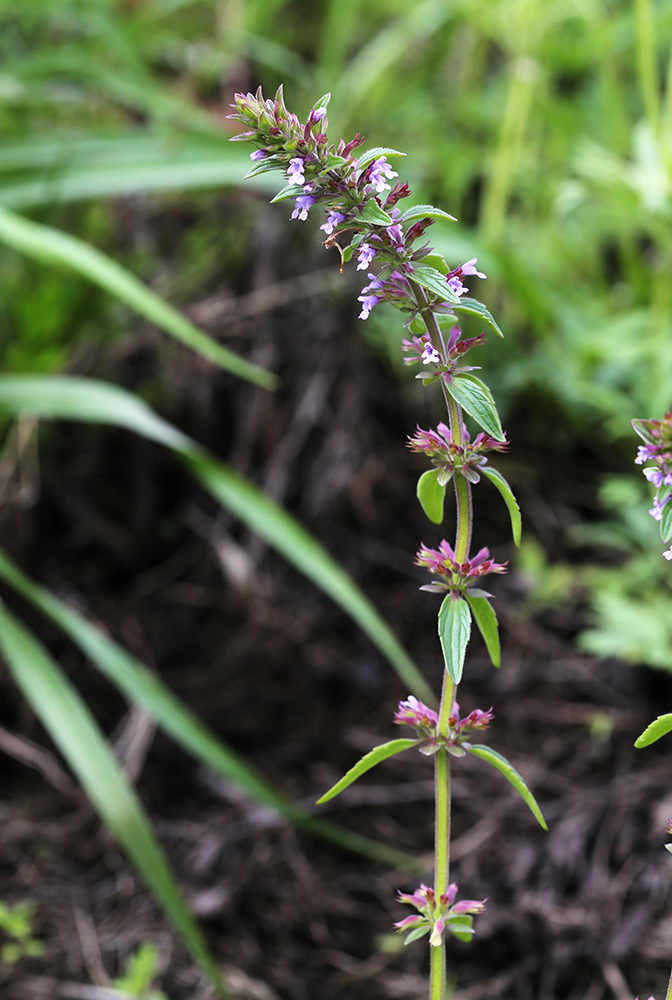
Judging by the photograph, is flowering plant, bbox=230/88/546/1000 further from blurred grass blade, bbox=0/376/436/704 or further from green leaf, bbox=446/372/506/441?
blurred grass blade, bbox=0/376/436/704

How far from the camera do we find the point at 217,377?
5.68ft

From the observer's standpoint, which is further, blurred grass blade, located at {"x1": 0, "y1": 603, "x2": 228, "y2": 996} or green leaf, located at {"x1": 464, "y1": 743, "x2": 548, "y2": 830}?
blurred grass blade, located at {"x1": 0, "y1": 603, "x2": 228, "y2": 996}

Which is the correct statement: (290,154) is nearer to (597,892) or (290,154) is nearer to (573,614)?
(597,892)

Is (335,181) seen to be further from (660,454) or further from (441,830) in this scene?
(441,830)

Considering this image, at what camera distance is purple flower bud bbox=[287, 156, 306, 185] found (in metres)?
0.49

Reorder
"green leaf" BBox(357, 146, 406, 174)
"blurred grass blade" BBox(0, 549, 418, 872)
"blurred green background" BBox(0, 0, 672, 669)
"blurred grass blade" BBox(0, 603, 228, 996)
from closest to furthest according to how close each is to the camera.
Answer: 1. "green leaf" BBox(357, 146, 406, 174)
2. "blurred grass blade" BBox(0, 603, 228, 996)
3. "blurred grass blade" BBox(0, 549, 418, 872)
4. "blurred green background" BBox(0, 0, 672, 669)

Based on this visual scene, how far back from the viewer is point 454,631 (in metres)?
0.54

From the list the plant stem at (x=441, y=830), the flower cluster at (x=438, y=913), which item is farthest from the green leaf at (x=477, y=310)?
the flower cluster at (x=438, y=913)

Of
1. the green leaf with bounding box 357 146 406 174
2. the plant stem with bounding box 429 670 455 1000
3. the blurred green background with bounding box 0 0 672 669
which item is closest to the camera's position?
the green leaf with bounding box 357 146 406 174

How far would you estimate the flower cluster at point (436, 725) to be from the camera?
1.92 ft

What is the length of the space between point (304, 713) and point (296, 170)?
113cm

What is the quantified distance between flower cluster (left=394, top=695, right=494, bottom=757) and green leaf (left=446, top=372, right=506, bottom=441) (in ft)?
0.65

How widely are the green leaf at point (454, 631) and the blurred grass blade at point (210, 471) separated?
1.81ft

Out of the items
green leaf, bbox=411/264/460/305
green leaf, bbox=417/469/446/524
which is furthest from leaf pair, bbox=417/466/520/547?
green leaf, bbox=411/264/460/305
